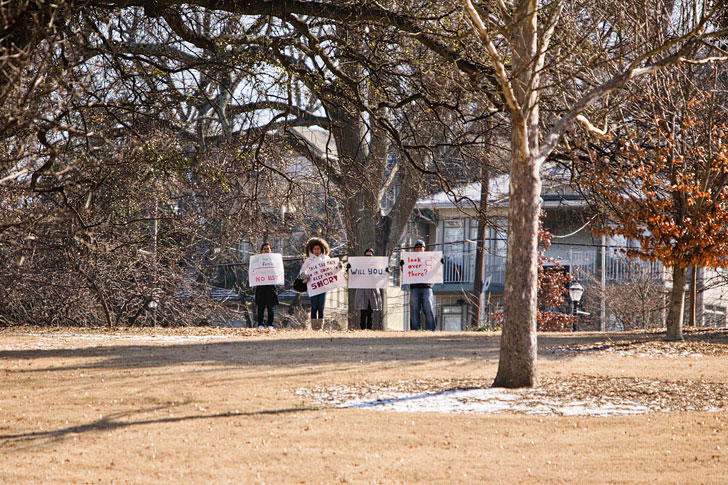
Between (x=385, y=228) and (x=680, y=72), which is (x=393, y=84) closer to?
(x=680, y=72)

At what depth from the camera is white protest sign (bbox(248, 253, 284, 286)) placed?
17.9m

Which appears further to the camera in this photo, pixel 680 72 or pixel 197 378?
pixel 680 72

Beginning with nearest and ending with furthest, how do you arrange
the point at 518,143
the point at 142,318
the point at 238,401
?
the point at 238,401
the point at 518,143
the point at 142,318

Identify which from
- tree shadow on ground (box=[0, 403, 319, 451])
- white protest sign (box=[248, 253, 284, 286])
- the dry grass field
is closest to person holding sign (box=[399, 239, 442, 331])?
white protest sign (box=[248, 253, 284, 286])

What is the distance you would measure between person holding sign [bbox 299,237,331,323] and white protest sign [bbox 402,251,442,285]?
71.0 inches

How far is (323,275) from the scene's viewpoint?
18094mm

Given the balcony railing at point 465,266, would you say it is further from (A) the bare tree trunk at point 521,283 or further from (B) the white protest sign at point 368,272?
(A) the bare tree trunk at point 521,283

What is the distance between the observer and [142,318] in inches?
792

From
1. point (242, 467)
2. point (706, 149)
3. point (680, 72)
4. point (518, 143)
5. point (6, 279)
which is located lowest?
point (242, 467)

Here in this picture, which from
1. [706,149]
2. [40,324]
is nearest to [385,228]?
[40,324]

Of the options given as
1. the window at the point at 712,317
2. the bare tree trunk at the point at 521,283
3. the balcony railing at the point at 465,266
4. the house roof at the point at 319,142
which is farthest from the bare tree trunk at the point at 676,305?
the balcony railing at the point at 465,266

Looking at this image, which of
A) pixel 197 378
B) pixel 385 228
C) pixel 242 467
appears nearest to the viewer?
pixel 242 467

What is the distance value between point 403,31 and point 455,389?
4.19 metres

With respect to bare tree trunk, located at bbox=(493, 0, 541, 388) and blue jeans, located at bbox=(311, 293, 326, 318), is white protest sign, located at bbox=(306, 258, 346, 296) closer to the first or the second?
blue jeans, located at bbox=(311, 293, 326, 318)
